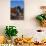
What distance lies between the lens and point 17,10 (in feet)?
9.98

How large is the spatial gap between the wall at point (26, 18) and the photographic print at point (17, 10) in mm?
54

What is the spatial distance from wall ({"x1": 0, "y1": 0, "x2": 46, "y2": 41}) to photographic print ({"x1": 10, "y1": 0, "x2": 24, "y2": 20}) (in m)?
0.05

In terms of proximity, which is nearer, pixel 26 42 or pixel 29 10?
pixel 26 42

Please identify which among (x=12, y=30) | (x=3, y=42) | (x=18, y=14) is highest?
(x=18, y=14)

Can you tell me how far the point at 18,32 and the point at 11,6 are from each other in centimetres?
48

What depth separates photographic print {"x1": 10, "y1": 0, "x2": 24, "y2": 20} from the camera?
303cm

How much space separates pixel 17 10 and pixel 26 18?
0.22 m

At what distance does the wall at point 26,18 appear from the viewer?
304cm

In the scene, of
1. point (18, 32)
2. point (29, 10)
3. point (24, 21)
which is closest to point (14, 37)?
point (18, 32)

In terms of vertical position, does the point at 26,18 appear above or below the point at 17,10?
below

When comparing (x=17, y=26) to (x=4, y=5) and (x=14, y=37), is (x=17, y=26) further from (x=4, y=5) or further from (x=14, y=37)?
(x=4, y=5)

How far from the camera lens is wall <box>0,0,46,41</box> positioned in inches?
119

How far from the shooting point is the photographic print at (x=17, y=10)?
3.03 m

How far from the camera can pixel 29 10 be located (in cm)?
304
